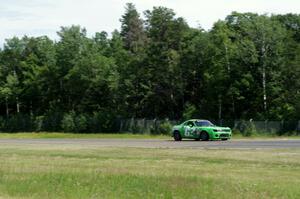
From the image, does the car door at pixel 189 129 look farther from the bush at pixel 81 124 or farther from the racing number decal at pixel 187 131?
the bush at pixel 81 124

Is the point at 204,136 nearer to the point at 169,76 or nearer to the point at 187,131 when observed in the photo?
the point at 187,131

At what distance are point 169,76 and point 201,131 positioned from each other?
3132cm

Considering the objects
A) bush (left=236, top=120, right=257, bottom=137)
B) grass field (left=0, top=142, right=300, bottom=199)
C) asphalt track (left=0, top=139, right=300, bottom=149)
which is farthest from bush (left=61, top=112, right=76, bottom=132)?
grass field (left=0, top=142, right=300, bottom=199)

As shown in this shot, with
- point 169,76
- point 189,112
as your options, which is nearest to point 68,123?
point 169,76

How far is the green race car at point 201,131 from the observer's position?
4244 centimetres

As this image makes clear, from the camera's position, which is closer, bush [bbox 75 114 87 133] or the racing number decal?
the racing number decal

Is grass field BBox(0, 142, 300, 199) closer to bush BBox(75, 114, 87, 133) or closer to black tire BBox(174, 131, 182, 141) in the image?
black tire BBox(174, 131, 182, 141)

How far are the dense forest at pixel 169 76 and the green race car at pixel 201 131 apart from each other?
20050mm

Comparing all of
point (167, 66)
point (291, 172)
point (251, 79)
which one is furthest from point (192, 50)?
point (291, 172)

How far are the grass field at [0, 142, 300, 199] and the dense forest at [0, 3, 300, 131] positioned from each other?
41.3 meters

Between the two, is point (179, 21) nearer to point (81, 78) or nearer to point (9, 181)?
point (81, 78)

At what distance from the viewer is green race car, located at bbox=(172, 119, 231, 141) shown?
139ft

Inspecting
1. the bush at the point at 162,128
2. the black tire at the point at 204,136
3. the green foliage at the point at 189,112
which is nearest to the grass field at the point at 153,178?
the black tire at the point at 204,136

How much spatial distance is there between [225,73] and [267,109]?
6.05 metres
